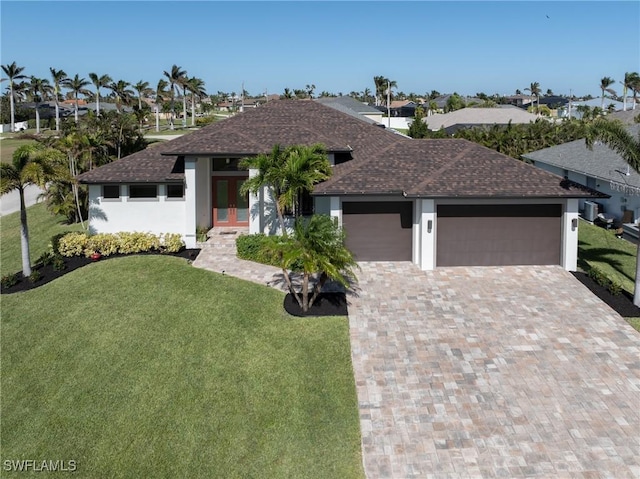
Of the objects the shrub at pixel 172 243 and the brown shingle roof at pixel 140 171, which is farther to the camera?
the brown shingle roof at pixel 140 171

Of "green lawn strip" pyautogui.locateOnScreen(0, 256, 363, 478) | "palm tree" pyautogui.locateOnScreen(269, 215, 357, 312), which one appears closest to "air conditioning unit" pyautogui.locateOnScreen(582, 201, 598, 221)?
"palm tree" pyautogui.locateOnScreen(269, 215, 357, 312)

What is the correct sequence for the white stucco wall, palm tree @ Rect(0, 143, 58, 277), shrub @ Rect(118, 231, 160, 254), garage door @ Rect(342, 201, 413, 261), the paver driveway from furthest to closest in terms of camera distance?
the white stucco wall → shrub @ Rect(118, 231, 160, 254) → garage door @ Rect(342, 201, 413, 261) → palm tree @ Rect(0, 143, 58, 277) → the paver driveway

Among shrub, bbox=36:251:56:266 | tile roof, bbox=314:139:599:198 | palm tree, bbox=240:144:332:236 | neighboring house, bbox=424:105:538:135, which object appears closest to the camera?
palm tree, bbox=240:144:332:236

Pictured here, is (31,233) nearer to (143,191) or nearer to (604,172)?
(143,191)

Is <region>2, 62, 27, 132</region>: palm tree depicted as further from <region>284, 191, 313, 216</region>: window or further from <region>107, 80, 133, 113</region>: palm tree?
<region>284, 191, 313, 216</region>: window

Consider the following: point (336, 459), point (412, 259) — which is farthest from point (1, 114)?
point (336, 459)

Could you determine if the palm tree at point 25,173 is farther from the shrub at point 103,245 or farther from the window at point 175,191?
the window at point 175,191

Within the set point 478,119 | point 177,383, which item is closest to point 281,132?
point 177,383

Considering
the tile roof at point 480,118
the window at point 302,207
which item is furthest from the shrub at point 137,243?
the tile roof at point 480,118
